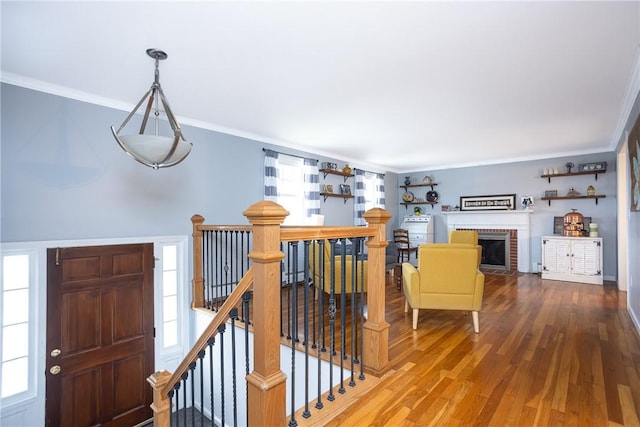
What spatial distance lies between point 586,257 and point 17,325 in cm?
811

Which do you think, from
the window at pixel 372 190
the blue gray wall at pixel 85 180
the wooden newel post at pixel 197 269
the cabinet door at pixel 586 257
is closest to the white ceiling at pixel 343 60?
the blue gray wall at pixel 85 180

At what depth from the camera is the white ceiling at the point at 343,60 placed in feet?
6.67

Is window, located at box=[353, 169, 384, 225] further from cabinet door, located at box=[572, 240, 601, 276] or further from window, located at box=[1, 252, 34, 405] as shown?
window, located at box=[1, 252, 34, 405]

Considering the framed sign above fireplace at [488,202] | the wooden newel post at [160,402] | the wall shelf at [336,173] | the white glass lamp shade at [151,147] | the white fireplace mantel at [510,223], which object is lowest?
the wooden newel post at [160,402]

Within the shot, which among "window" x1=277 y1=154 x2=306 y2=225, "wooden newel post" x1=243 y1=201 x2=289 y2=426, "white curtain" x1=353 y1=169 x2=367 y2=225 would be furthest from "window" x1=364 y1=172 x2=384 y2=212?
"wooden newel post" x1=243 y1=201 x2=289 y2=426

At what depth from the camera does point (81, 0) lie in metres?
1.91

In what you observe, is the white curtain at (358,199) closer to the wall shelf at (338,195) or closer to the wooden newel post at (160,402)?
the wall shelf at (338,195)

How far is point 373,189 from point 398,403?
6.01m

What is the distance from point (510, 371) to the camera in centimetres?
241

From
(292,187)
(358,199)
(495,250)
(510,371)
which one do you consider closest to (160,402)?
(510,371)

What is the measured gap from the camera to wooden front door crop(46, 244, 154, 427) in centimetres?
314

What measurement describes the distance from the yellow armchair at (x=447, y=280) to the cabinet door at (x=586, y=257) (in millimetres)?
3912

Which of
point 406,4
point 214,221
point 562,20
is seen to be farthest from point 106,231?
point 562,20

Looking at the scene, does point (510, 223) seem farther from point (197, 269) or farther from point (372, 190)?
point (197, 269)
